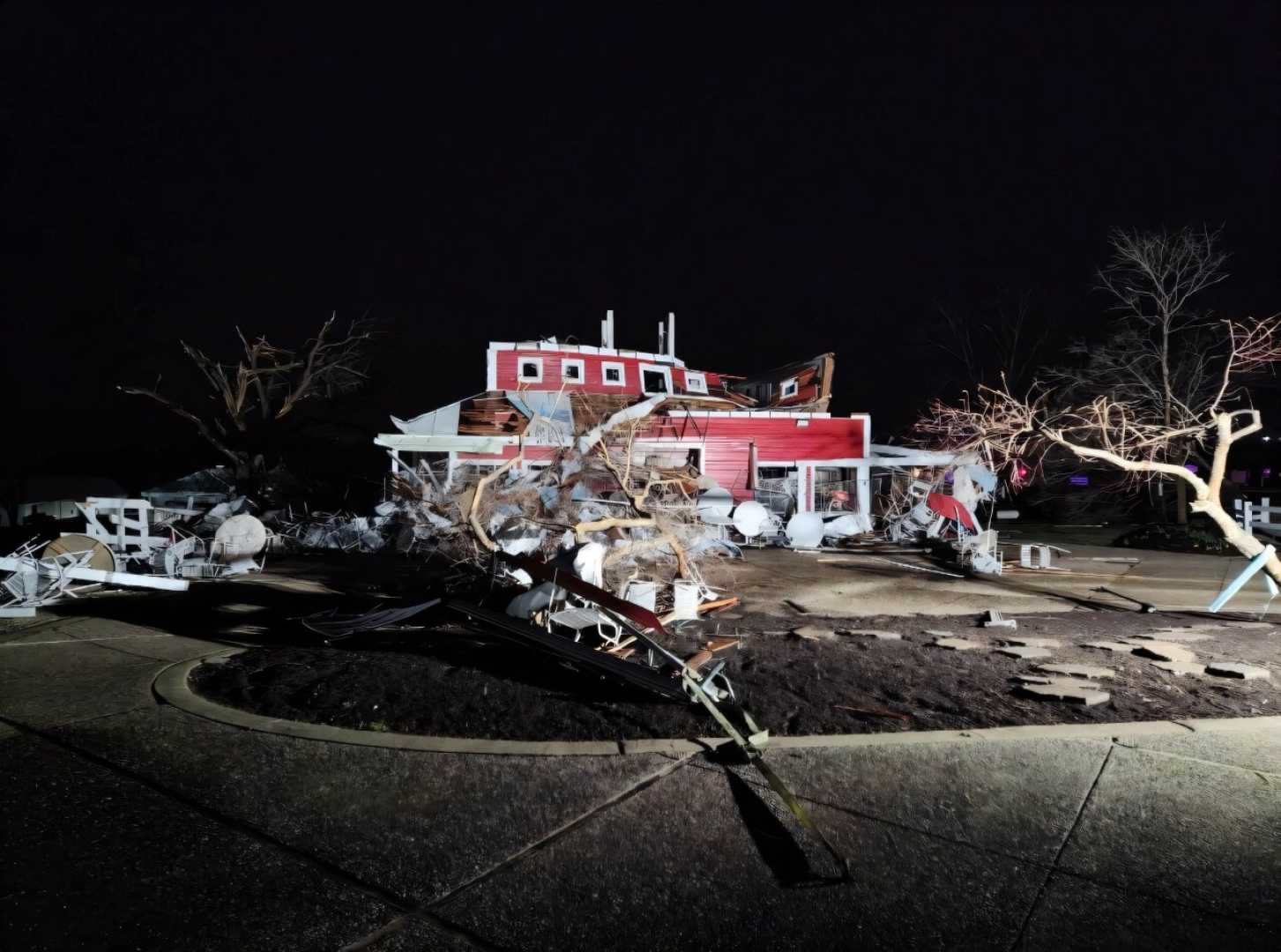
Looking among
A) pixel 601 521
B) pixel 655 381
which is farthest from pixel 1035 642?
pixel 655 381

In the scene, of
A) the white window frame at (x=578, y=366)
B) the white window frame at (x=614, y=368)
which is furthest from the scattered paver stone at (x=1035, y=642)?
the white window frame at (x=614, y=368)

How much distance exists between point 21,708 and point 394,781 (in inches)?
119

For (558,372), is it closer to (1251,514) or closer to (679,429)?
(679,429)

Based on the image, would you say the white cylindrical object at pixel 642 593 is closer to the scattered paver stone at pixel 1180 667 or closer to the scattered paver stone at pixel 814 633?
the scattered paver stone at pixel 814 633

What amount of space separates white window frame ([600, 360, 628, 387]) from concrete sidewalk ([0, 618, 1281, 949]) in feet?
64.0

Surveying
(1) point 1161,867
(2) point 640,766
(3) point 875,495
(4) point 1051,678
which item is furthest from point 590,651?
(3) point 875,495

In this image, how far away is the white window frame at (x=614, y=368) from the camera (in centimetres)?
2308

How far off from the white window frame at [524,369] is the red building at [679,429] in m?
0.03

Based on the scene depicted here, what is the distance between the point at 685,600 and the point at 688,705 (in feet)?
9.70

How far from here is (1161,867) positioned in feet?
9.02

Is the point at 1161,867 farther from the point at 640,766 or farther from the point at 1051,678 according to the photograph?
the point at 1051,678

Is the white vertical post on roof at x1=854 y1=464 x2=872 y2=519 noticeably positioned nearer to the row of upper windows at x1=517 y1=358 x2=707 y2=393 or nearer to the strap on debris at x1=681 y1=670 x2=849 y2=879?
the row of upper windows at x1=517 y1=358 x2=707 y2=393

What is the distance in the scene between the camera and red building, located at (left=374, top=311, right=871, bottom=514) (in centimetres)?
1995

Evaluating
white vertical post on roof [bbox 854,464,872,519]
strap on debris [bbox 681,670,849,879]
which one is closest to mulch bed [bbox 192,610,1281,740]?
strap on debris [bbox 681,670,849,879]
